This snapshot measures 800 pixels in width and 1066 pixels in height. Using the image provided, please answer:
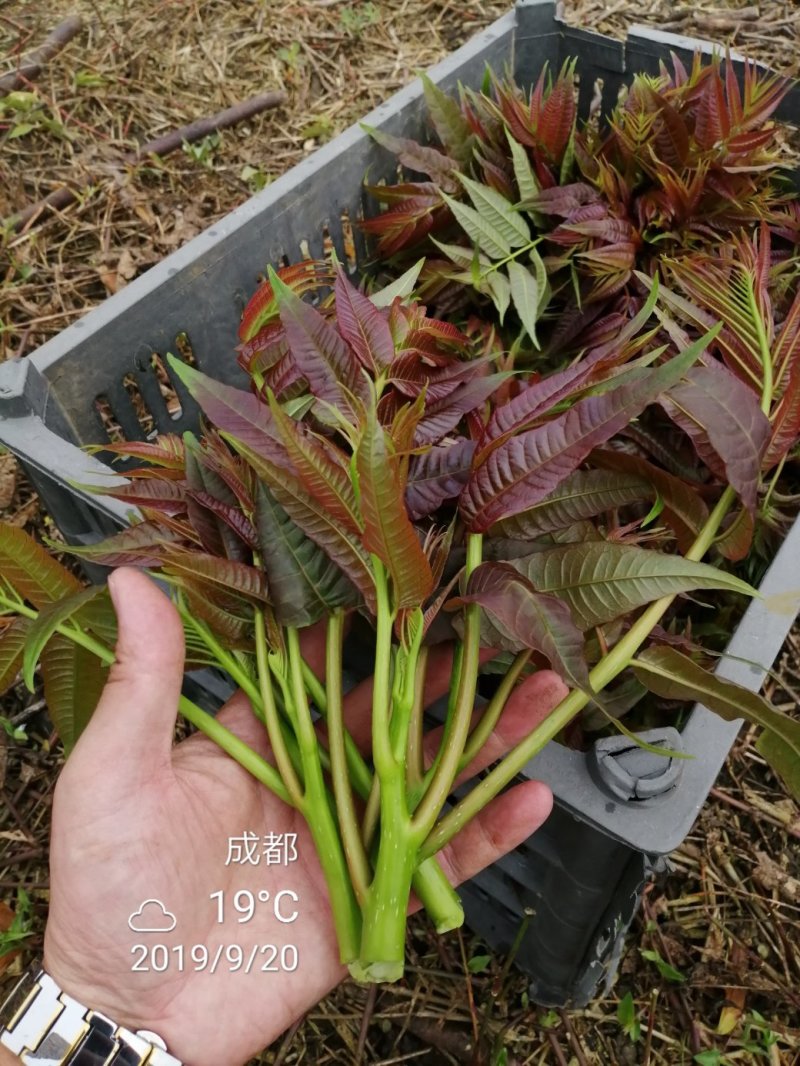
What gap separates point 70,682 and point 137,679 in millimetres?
156

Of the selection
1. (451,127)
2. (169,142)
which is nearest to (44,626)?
(451,127)

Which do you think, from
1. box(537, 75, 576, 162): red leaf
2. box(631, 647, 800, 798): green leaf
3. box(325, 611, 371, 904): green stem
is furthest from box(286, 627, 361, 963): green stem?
box(537, 75, 576, 162): red leaf

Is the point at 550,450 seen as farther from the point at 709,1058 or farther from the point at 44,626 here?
the point at 709,1058

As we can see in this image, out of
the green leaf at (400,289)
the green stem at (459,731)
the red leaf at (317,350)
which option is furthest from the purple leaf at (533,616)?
the green leaf at (400,289)

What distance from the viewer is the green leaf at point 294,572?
841mm

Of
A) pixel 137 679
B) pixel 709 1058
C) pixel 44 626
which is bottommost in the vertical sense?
pixel 709 1058

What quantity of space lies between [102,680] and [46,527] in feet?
2.87

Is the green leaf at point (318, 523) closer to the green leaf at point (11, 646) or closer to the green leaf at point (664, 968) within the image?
the green leaf at point (11, 646)

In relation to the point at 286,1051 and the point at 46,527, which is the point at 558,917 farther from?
the point at 46,527

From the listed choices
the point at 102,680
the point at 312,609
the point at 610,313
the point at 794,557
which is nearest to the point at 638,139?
the point at 610,313

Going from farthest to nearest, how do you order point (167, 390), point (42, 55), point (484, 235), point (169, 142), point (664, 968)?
point (42, 55) < point (169, 142) < point (167, 390) < point (484, 235) < point (664, 968)

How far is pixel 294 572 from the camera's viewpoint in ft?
2.76

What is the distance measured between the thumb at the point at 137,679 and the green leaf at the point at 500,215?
3.10ft

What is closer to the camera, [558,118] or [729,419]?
[729,419]
